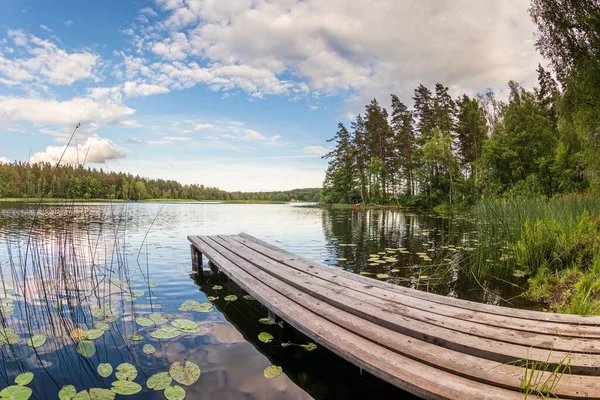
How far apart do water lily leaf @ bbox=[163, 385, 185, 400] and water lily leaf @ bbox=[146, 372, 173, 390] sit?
3.3 inches

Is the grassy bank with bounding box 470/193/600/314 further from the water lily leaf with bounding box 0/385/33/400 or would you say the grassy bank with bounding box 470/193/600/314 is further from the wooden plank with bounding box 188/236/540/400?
the water lily leaf with bounding box 0/385/33/400

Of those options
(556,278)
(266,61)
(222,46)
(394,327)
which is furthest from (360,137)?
(394,327)

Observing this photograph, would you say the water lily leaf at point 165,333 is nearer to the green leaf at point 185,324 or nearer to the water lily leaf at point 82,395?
the green leaf at point 185,324

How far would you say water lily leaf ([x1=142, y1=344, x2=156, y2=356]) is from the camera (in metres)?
2.96

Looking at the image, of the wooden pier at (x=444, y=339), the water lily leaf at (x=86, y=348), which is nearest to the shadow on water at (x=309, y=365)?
the wooden pier at (x=444, y=339)

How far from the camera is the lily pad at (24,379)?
7.74 feet

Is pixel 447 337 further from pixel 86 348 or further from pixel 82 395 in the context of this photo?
pixel 86 348

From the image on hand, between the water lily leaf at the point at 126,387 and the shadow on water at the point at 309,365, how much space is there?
3.78 ft

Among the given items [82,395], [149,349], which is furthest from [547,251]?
[82,395]

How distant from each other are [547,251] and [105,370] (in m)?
6.97

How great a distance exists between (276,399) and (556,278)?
16.3 ft

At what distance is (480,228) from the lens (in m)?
7.69

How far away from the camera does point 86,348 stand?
3002mm

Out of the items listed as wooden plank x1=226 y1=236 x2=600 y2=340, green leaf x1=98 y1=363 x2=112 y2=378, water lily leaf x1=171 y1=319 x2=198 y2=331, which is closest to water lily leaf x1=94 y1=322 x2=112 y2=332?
water lily leaf x1=171 y1=319 x2=198 y2=331
